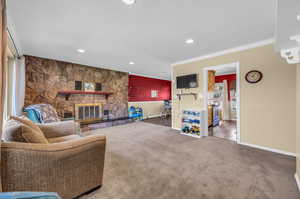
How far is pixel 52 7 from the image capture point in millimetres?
1713

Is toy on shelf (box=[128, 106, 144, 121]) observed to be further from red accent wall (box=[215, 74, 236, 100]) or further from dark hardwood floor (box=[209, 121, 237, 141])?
red accent wall (box=[215, 74, 236, 100])

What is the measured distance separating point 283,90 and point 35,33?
5.14 metres

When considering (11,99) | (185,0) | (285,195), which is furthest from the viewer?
(11,99)

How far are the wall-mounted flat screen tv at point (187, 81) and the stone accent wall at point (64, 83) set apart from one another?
122 inches

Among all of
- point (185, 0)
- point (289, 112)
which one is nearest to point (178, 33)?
point (185, 0)

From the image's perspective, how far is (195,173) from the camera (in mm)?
1868

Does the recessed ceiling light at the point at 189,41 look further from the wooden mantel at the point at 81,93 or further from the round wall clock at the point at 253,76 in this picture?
the wooden mantel at the point at 81,93

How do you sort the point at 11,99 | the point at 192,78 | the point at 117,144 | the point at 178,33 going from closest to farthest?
the point at 178,33
the point at 117,144
the point at 11,99
the point at 192,78

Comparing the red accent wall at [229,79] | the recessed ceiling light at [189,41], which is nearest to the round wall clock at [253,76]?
the recessed ceiling light at [189,41]

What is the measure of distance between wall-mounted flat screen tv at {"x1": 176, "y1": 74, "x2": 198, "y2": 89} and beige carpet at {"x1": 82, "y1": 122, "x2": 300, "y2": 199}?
188 centimetres

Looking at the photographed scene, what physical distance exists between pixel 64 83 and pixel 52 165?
162 inches

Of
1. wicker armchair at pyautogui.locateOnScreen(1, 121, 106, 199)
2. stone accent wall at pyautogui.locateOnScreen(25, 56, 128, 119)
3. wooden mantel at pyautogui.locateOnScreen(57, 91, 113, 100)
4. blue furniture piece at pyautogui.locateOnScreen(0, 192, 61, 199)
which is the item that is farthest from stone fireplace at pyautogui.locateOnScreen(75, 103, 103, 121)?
blue furniture piece at pyautogui.locateOnScreen(0, 192, 61, 199)

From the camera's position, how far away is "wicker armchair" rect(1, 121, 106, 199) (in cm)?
109

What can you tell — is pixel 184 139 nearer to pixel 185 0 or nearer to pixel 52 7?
pixel 185 0
